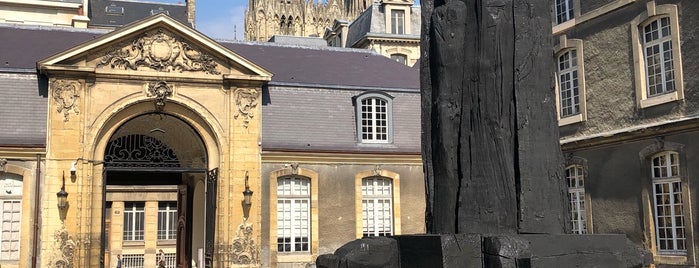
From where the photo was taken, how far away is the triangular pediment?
1958cm

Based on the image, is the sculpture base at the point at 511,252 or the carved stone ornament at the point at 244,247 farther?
the carved stone ornament at the point at 244,247

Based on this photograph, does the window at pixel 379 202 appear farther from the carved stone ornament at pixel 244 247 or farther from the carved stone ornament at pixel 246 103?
the carved stone ornament at pixel 246 103

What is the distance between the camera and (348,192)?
21641mm

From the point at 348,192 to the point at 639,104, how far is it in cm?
823

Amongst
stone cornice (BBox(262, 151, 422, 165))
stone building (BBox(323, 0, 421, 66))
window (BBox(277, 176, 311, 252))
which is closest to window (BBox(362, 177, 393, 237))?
stone cornice (BBox(262, 151, 422, 165))

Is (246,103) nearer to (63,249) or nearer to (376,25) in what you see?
(63,249)

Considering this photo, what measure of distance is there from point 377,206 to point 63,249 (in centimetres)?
849

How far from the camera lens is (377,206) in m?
22.1

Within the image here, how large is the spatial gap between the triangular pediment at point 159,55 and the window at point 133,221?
17.1 meters

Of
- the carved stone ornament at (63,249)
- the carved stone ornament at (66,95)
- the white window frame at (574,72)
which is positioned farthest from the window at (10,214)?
the white window frame at (574,72)

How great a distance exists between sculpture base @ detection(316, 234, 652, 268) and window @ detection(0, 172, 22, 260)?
16.7 metres

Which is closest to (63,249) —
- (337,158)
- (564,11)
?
(337,158)

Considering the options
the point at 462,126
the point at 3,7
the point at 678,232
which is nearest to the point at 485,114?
the point at 462,126

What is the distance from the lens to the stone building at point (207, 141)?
1900 centimetres
